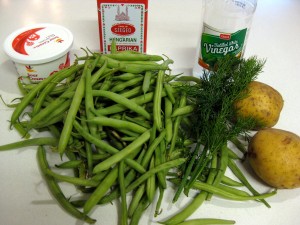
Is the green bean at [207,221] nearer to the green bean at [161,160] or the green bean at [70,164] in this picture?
the green bean at [161,160]

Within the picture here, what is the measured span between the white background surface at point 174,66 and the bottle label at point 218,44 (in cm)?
20

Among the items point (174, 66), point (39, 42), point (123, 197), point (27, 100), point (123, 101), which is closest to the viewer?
point (123, 197)

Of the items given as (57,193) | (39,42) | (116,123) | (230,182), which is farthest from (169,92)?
(39,42)

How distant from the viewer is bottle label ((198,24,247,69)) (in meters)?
1.02

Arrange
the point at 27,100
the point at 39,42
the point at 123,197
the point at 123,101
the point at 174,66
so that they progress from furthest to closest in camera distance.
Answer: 1. the point at 174,66
2. the point at 39,42
3. the point at 27,100
4. the point at 123,101
5. the point at 123,197

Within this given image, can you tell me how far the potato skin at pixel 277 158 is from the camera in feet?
2.63

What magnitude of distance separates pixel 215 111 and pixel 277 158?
0.67 feet

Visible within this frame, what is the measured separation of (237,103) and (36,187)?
0.61m

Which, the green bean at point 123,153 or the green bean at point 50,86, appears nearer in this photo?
the green bean at point 123,153

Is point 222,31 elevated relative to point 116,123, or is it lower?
elevated

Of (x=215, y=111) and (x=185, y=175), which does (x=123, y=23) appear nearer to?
(x=215, y=111)

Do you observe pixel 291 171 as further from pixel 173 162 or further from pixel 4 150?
pixel 4 150

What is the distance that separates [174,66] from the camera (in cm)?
127

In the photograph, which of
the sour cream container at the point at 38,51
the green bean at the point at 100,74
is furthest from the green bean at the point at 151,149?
the sour cream container at the point at 38,51
